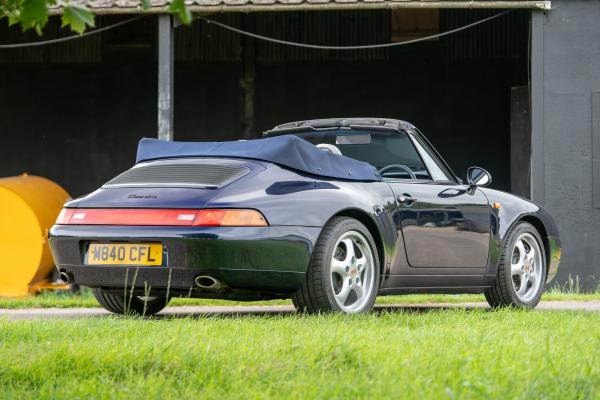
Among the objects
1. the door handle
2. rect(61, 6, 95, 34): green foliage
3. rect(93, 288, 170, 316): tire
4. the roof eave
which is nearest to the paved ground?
rect(93, 288, 170, 316): tire

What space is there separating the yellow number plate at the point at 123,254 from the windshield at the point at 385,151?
1789 mm

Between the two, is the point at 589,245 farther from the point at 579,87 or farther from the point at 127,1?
the point at 127,1

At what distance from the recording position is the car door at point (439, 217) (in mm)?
7469

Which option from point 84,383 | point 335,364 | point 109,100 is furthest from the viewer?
point 109,100

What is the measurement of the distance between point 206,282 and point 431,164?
2.21 metres

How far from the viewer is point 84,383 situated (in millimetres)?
4168

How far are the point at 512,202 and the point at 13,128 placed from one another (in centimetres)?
1063

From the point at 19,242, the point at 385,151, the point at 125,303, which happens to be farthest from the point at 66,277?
the point at 19,242

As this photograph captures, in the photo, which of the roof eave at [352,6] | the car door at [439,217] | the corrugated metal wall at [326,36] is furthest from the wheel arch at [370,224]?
the corrugated metal wall at [326,36]

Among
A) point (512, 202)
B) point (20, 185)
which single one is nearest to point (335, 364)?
point (512, 202)

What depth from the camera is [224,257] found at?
643 cm

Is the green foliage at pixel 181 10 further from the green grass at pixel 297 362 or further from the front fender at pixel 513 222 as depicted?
the front fender at pixel 513 222

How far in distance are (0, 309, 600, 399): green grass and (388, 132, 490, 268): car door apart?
59.5 inches

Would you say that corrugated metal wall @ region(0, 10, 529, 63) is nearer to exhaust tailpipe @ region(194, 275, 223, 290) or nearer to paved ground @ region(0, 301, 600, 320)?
paved ground @ region(0, 301, 600, 320)
